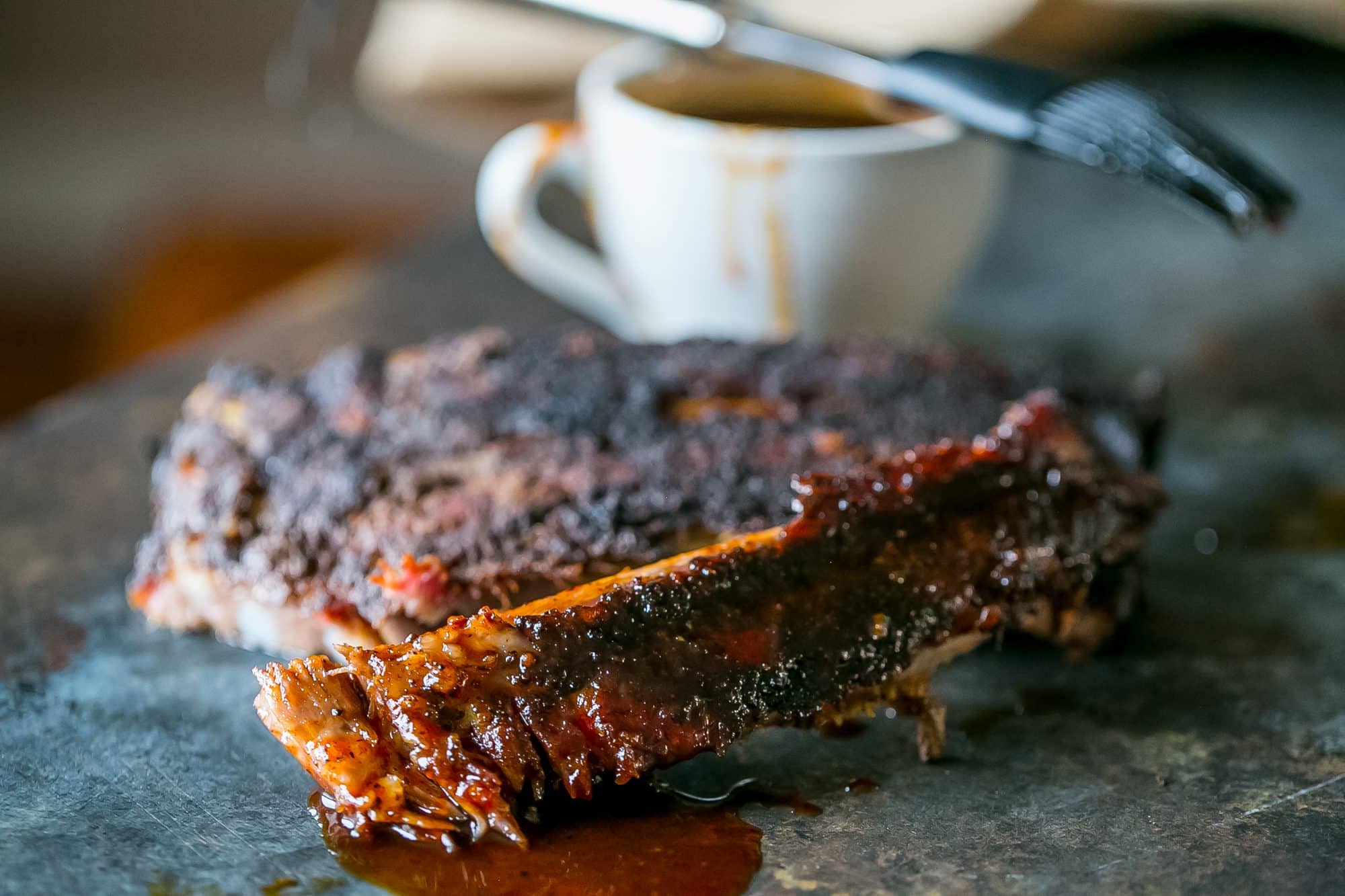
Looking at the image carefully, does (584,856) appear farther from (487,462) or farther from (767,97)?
(767,97)

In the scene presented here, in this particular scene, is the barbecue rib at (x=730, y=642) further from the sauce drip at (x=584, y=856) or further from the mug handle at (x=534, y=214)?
the mug handle at (x=534, y=214)

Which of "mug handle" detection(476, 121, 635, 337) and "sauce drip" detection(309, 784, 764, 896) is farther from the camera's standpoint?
"mug handle" detection(476, 121, 635, 337)

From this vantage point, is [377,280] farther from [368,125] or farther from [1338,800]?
[368,125]

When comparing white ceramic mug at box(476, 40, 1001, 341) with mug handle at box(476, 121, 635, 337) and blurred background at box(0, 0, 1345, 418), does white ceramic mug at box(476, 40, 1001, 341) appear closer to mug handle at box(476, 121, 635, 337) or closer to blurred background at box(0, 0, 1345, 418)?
mug handle at box(476, 121, 635, 337)

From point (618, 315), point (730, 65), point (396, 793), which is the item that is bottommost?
point (396, 793)

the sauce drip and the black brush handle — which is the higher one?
the black brush handle

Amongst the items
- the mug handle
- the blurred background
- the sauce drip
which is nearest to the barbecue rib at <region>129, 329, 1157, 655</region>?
the sauce drip

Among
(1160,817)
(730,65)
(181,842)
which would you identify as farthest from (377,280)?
(1160,817)

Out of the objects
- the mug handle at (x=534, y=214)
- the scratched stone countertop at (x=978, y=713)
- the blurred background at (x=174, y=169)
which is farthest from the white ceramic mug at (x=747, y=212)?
the blurred background at (x=174, y=169)
